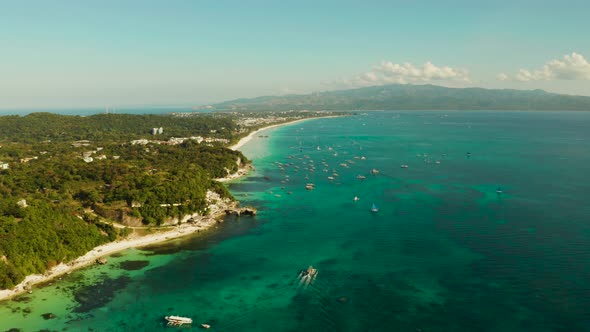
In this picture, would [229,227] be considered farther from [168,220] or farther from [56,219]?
[56,219]

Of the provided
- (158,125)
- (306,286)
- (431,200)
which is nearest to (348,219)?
(431,200)

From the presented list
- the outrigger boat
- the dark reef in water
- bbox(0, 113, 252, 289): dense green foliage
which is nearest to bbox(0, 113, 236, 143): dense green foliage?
bbox(0, 113, 252, 289): dense green foliage

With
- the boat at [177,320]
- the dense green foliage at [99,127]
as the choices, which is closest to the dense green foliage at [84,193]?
the dense green foliage at [99,127]

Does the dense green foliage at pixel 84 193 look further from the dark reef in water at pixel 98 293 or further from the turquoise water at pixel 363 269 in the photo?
the dark reef in water at pixel 98 293

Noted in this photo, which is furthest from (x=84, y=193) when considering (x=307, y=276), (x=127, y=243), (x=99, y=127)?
(x=99, y=127)

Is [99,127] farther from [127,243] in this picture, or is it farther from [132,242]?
[127,243]

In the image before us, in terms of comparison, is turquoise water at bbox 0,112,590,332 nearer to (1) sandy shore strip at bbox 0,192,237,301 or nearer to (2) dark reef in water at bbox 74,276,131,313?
(2) dark reef in water at bbox 74,276,131,313
